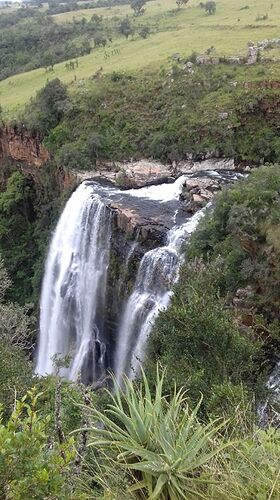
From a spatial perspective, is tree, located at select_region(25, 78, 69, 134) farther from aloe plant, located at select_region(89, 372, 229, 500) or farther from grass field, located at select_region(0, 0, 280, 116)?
aloe plant, located at select_region(89, 372, 229, 500)

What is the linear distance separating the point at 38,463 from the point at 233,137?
2179 cm

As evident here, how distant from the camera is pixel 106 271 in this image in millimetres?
20500

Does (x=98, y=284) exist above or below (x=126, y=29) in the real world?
below

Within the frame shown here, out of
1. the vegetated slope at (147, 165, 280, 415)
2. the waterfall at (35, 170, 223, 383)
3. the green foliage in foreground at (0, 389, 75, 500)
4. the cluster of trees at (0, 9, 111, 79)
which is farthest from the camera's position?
the cluster of trees at (0, 9, 111, 79)

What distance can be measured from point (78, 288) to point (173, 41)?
23788mm

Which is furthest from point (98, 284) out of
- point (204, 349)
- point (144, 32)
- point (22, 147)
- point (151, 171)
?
point (144, 32)

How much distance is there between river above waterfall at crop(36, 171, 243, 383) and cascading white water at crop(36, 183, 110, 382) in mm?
40

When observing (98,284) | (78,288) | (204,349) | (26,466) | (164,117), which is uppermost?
(26,466)

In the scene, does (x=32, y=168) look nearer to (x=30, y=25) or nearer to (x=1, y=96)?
(x=1, y=96)

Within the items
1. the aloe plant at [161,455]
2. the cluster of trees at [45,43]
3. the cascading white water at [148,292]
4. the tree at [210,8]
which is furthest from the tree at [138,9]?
the aloe plant at [161,455]

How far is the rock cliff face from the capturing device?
30016mm

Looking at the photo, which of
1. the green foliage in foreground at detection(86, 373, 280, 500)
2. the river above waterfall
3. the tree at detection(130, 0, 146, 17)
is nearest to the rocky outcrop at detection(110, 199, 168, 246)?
the river above waterfall

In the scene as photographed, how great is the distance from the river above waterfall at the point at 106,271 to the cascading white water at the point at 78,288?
0.13ft

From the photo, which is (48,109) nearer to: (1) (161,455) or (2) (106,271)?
(2) (106,271)
